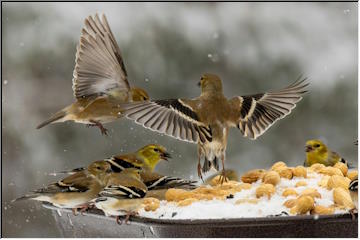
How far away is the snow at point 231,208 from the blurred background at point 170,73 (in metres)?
2.25

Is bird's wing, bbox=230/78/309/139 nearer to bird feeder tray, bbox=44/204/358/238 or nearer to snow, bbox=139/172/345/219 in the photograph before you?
snow, bbox=139/172/345/219

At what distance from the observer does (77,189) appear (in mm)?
4008

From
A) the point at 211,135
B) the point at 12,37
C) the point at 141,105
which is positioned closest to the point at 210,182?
the point at 211,135

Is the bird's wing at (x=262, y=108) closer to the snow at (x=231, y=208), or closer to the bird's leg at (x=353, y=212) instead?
the snow at (x=231, y=208)

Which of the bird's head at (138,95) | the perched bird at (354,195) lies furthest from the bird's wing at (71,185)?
the perched bird at (354,195)

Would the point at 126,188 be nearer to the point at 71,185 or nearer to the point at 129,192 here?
the point at 129,192

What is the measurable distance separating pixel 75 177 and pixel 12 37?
8.71 feet

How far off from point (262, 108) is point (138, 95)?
79 centimetres

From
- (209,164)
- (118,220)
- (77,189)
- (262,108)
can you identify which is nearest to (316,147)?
(262,108)

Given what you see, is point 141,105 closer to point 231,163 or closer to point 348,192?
point 348,192

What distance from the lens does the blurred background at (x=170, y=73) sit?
20.8ft

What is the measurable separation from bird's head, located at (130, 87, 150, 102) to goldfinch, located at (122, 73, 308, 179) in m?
0.34

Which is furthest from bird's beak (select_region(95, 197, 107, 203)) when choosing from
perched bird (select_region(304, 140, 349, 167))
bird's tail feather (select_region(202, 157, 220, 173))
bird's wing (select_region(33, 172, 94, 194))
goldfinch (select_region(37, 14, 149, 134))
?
perched bird (select_region(304, 140, 349, 167))

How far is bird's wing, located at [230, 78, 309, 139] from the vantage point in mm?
4164
